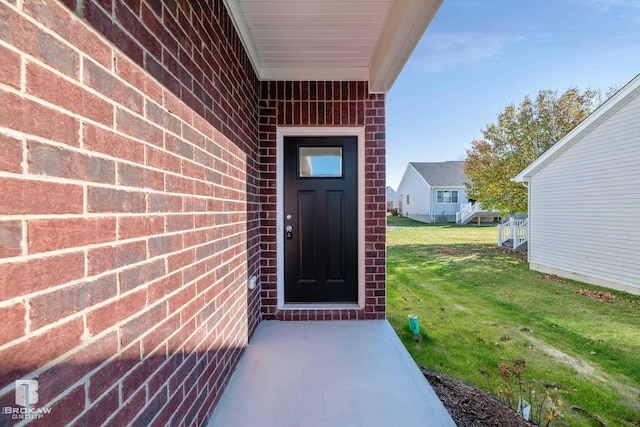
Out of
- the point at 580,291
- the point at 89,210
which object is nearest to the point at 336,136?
the point at 89,210

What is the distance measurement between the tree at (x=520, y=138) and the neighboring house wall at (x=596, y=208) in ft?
8.17

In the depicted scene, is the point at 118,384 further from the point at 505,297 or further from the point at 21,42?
the point at 505,297

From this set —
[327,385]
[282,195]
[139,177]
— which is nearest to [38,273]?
[139,177]

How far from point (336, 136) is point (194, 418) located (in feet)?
8.52

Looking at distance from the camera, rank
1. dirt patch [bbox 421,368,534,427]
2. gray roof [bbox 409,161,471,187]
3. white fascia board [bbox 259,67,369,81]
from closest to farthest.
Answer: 1. dirt patch [bbox 421,368,534,427]
2. white fascia board [bbox 259,67,369,81]
3. gray roof [bbox 409,161,471,187]

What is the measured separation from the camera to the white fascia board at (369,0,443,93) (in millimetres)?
1608

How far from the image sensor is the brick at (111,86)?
2.38ft

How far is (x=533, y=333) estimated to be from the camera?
3494mm

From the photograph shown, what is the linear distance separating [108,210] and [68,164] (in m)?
0.17

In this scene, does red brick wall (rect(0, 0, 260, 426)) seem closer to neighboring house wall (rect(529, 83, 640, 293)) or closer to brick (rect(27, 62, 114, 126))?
brick (rect(27, 62, 114, 126))

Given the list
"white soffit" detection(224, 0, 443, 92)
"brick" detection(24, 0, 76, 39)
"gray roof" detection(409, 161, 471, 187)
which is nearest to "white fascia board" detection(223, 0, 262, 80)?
"white soffit" detection(224, 0, 443, 92)

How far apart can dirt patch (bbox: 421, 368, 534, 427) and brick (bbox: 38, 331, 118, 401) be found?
6.83 ft

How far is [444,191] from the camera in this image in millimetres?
19938

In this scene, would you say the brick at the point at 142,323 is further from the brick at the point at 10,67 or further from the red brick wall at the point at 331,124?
the red brick wall at the point at 331,124
